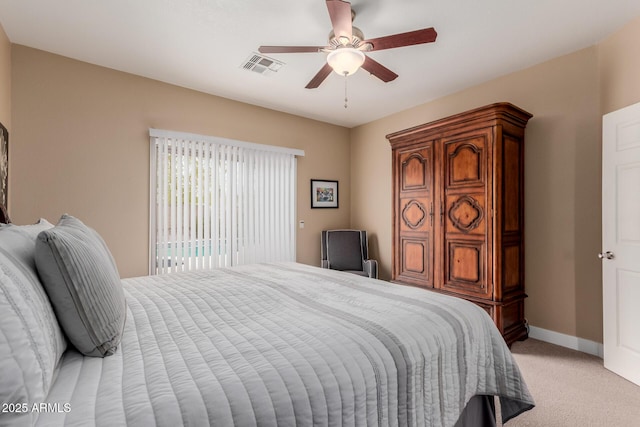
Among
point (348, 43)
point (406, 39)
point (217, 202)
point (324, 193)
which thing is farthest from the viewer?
point (324, 193)

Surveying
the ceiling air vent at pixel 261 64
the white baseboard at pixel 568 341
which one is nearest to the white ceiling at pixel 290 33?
the ceiling air vent at pixel 261 64

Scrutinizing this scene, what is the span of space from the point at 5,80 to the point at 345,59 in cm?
283

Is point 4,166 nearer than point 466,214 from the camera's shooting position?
Yes

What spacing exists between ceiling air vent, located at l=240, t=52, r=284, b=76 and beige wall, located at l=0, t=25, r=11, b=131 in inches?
74.5

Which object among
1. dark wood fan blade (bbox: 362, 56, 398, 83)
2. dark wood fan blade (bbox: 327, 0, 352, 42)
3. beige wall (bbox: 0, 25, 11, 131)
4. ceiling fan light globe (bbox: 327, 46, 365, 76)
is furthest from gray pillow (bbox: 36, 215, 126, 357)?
beige wall (bbox: 0, 25, 11, 131)

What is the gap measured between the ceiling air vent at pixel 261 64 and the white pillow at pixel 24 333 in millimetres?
2511

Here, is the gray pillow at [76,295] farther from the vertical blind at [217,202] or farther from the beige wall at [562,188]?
the beige wall at [562,188]

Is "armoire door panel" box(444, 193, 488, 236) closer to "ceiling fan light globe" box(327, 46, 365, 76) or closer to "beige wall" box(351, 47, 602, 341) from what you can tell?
"beige wall" box(351, 47, 602, 341)

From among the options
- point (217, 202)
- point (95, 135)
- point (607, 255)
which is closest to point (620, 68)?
point (607, 255)

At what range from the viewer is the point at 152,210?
3391mm

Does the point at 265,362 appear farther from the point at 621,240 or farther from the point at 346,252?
the point at 346,252

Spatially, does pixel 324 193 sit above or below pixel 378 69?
below

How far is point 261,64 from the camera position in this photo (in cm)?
302

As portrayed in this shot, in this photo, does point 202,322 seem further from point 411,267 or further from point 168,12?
point 411,267
